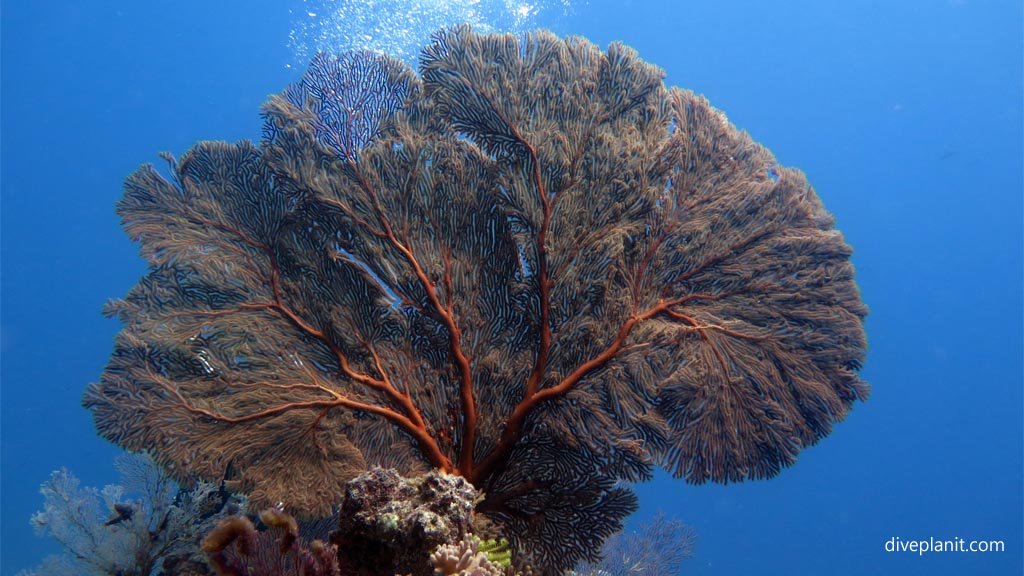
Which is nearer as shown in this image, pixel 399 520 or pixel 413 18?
pixel 399 520

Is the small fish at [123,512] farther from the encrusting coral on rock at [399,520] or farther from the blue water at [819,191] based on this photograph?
the blue water at [819,191]

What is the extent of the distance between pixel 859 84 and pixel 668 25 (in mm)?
25762

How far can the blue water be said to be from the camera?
61.0 metres

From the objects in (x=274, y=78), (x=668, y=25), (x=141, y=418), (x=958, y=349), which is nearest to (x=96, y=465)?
(x=274, y=78)

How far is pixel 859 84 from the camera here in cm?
6950

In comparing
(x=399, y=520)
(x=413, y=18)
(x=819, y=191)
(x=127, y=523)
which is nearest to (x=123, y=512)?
(x=127, y=523)

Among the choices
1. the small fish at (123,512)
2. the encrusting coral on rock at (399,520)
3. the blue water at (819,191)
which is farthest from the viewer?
the blue water at (819,191)

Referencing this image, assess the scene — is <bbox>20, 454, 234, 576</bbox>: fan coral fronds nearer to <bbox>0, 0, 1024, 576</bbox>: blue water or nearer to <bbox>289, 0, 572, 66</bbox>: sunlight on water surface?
<bbox>289, 0, 572, 66</bbox>: sunlight on water surface

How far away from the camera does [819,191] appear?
7044 cm

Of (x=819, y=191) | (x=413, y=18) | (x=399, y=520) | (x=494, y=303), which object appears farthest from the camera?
(x=819, y=191)

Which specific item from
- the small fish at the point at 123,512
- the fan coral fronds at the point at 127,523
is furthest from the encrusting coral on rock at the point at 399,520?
the small fish at the point at 123,512

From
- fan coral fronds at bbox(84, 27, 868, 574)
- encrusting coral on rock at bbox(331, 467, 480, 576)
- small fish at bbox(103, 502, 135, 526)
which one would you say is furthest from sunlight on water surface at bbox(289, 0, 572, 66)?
encrusting coral on rock at bbox(331, 467, 480, 576)

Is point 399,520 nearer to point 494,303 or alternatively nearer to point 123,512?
point 494,303

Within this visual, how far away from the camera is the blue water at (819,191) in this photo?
200 ft
